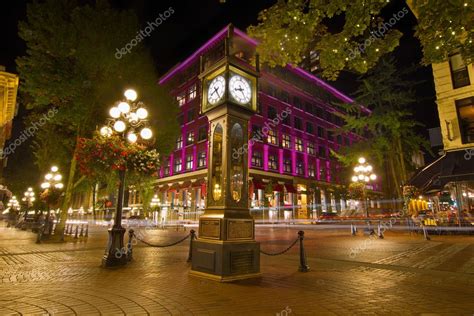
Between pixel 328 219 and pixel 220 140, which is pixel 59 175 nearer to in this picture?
pixel 220 140

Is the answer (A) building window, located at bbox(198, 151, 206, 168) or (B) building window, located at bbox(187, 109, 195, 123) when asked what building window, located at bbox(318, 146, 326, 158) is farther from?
(B) building window, located at bbox(187, 109, 195, 123)

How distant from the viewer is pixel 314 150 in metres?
45.4

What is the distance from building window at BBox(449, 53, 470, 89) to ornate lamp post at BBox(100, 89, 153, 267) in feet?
63.2

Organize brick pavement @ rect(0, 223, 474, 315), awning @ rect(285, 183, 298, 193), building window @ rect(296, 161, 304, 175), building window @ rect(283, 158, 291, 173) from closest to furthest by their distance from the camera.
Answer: brick pavement @ rect(0, 223, 474, 315), awning @ rect(285, 183, 298, 193), building window @ rect(283, 158, 291, 173), building window @ rect(296, 161, 304, 175)

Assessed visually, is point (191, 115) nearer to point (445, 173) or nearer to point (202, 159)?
point (202, 159)

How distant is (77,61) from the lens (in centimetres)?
1568

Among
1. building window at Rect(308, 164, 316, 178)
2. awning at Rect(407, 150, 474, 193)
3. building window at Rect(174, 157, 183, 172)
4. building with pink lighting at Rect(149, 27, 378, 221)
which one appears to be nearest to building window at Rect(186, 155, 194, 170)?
building with pink lighting at Rect(149, 27, 378, 221)

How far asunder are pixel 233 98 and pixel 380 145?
67.2 feet

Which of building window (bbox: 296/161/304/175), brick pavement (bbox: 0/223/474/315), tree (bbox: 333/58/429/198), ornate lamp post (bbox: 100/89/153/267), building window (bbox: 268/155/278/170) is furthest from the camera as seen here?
building window (bbox: 296/161/304/175)

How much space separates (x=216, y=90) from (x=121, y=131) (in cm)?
340

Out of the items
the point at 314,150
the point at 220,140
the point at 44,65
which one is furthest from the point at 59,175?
the point at 314,150

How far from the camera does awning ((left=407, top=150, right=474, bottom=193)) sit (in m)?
16.2

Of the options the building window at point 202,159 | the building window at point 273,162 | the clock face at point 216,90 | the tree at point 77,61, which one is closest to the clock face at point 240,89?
the clock face at point 216,90

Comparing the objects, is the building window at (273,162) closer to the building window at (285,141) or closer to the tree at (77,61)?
the building window at (285,141)
